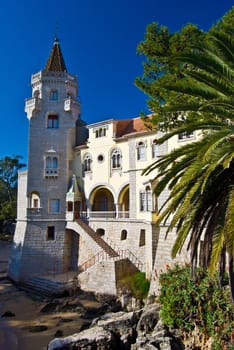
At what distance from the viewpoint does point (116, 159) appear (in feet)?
95.3

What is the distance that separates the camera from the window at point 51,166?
30688 millimetres

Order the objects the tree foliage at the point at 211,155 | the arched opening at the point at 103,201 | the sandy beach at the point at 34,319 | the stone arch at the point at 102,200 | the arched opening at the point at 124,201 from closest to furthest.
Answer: the tree foliage at the point at 211,155 → the sandy beach at the point at 34,319 → the arched opening at the point at 124,201 → the stone arch at the point at 102,200 → the arched opening at the point at 103,201

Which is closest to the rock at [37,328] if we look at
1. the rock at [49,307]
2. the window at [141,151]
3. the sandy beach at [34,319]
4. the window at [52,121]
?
the sandy beach at [34,319]

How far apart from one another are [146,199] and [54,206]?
35.1 feet

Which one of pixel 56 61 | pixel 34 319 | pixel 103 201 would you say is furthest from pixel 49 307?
pixel 56 61

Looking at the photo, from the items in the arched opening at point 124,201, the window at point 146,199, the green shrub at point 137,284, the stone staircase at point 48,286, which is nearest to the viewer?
the green shrub at point 137,284

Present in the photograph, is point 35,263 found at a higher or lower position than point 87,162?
lower

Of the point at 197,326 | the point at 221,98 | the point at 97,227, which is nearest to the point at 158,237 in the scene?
the point at 97,227

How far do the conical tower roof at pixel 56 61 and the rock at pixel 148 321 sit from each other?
2714 cm

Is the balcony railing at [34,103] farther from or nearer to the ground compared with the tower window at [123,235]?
farther from the ground

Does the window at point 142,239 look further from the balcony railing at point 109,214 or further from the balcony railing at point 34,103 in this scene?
the balcony railing at point 34,103

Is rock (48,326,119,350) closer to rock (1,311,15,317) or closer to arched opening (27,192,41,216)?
rock (1,311,15,317)

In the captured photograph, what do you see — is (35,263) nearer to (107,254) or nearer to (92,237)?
(92,237)

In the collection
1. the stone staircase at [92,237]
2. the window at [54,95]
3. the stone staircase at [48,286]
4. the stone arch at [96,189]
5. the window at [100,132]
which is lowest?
the stone staircase at [48,286]
